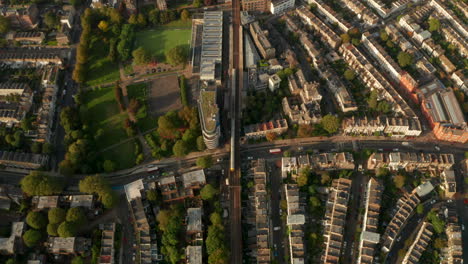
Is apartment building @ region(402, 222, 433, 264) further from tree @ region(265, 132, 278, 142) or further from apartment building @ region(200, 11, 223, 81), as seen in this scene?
apartment building @ region(200, 11, 223, 81)

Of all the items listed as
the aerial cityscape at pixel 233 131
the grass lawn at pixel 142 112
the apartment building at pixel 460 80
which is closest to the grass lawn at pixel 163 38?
the aerial cityscape at pixel 233 131

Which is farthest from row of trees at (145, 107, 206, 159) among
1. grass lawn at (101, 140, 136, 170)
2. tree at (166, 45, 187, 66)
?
tree at (166, 45, 187, 66)

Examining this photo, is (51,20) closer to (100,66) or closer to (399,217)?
(100,66)

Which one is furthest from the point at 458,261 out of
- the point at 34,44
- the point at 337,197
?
the point at 34,44

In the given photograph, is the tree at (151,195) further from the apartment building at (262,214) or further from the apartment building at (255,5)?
the apartment building at (255,5)

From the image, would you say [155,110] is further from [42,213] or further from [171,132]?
[42,213]

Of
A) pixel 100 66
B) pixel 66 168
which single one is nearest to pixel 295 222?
pixel 66 168
